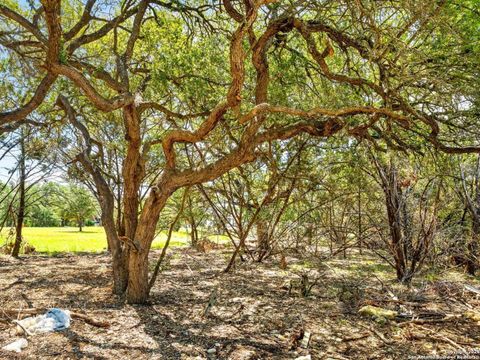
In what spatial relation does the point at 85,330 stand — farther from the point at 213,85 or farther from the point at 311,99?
the point at 311,99

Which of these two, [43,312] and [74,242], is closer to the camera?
[43,312]

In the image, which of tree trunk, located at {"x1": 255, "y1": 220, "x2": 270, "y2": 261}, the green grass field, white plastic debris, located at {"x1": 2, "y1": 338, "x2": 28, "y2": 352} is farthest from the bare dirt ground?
the green grass field

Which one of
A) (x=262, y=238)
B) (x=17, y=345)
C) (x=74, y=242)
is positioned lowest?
(x=74, y=242)

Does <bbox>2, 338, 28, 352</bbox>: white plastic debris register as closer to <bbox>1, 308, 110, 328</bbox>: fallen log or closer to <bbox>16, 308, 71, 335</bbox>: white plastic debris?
<bbox>16, 308, 71, 335</bbox>: white plastic debris

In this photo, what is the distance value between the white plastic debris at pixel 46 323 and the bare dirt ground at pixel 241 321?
0.11 meters

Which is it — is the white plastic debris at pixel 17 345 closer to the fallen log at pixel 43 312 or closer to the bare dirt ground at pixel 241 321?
the bare dirt ground at pixel 241 321

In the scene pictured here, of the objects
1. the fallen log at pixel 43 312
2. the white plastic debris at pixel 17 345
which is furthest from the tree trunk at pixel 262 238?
the white plastic debris at pixel 17 345

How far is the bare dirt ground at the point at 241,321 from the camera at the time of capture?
352 centimetres

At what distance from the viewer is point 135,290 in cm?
514

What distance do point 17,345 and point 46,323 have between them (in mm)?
549

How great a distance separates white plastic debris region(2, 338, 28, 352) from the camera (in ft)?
11.0

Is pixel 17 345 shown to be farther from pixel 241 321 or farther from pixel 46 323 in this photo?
pixel 241 321

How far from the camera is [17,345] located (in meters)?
3.41

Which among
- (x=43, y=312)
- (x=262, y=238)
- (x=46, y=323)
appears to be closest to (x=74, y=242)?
(x=262, y=238)
